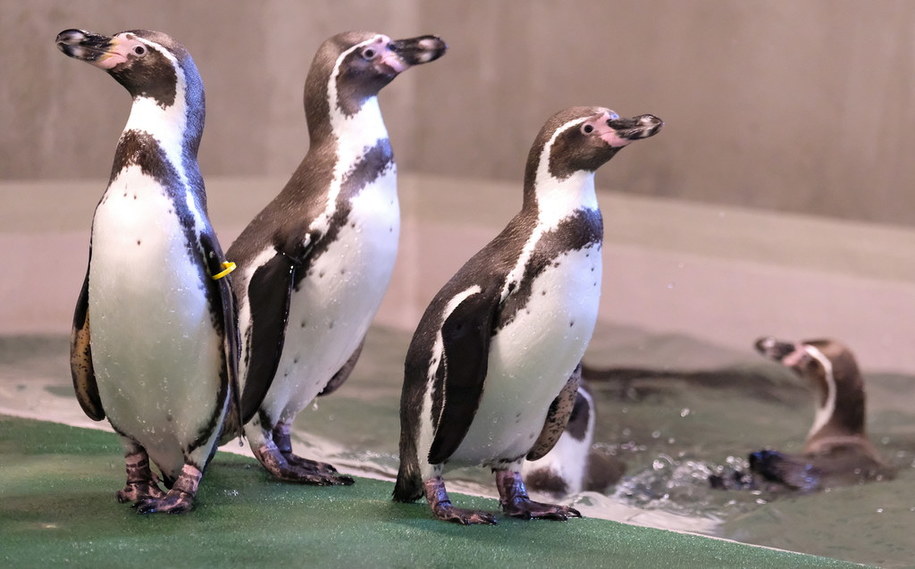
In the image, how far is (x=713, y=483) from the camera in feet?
9.95

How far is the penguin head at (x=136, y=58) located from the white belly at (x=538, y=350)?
24.3 inches

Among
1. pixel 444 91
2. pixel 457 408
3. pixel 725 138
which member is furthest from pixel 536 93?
pixel 457 408

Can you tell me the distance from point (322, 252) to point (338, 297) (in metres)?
0.09

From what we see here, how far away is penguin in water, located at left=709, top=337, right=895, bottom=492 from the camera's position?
3021mm

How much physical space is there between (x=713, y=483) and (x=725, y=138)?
103 inches

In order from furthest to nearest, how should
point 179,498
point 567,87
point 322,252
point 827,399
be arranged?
point 567,87 < point 827,399 < point 322,252 < point 179,498

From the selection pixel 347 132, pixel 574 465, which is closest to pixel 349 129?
pixel 347 132

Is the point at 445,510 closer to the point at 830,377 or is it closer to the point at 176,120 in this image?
the point at 176,120

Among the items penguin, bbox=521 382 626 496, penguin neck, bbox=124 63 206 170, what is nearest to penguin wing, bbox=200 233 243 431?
penguin neck, bbox=124 63 206 170

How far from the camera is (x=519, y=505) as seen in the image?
2.04m

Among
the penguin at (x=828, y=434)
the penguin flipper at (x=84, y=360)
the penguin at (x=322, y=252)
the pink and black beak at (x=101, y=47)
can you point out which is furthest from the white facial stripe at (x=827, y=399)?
the pink and black beak at (x=101, y=47)

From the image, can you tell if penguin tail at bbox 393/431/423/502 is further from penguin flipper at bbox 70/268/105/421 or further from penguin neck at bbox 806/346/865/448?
penguin neck at bbox 806/346/865/448

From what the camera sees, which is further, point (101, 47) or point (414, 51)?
point (414, 51)

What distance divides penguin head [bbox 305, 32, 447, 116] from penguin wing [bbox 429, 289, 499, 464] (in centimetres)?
55
